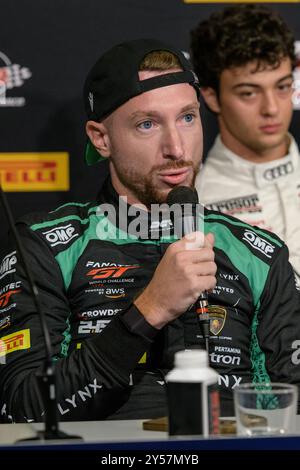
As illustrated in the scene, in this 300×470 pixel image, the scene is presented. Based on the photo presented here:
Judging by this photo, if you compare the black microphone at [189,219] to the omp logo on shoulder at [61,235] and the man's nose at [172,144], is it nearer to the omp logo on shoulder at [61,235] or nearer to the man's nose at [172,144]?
the man's nose at [172,144]

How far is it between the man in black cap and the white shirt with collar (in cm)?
38

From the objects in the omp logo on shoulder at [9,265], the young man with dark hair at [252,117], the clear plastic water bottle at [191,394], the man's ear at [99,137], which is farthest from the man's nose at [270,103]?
the clear plastic water bottle at [191,394]

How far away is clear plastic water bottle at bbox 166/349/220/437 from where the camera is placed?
42.0 inches

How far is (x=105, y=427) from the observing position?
135 centimetres

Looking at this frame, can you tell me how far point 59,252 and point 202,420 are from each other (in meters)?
0.83

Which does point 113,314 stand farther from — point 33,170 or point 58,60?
point 58,60

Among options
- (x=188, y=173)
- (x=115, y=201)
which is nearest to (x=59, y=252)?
(x=115, y=201)

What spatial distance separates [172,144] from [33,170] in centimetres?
59

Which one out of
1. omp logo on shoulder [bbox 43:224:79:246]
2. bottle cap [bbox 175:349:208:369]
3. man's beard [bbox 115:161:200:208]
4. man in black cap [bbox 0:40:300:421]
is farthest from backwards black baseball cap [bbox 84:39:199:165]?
bottle cap [bbox 175:349:208:369]

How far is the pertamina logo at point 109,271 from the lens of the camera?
1826 millimetres

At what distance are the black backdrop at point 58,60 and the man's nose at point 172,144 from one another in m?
0.52

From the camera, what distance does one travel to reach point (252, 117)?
243 centimetres

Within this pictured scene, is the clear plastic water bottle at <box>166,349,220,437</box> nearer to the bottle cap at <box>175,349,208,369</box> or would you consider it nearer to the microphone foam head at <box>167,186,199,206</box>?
the bottle cap at <box>175,349,208,369</box>
